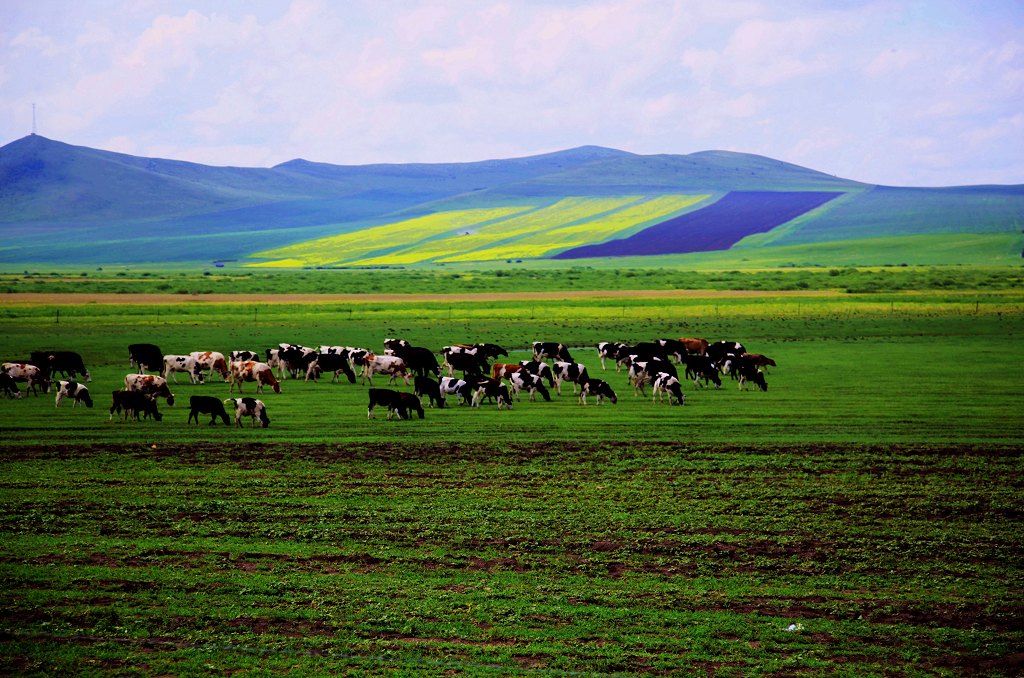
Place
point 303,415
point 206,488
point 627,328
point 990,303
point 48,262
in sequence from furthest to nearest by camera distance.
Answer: point 48,262 → point 990,303 → point 627,328 → point 303,415 → point 206,488

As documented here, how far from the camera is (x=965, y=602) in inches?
536

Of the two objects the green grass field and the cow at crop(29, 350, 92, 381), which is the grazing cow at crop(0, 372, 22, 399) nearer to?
the green grass field

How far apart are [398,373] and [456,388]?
18.7 ft

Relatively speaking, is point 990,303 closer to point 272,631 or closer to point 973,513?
point 973,513

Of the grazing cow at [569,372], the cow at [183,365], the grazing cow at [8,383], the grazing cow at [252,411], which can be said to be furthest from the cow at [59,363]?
the grazing cow at [569,372]

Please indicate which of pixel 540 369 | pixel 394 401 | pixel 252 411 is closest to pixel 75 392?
pixel 252 411

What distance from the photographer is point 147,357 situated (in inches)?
1521

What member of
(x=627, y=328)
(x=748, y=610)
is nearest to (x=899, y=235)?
(x=627, y=328)

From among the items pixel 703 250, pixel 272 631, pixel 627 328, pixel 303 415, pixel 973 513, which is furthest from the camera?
pixel 703 250

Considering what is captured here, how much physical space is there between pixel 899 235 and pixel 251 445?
16608 cm

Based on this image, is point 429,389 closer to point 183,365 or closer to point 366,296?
point 183,365

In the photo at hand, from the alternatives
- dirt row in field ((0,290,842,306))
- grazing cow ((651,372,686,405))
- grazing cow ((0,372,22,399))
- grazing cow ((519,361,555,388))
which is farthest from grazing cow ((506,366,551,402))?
dirt row in field ((0,290,842,306))

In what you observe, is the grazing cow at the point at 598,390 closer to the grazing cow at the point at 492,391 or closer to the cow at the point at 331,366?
the grazing cow at the point at 492,391

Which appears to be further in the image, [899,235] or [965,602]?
[899,235]
